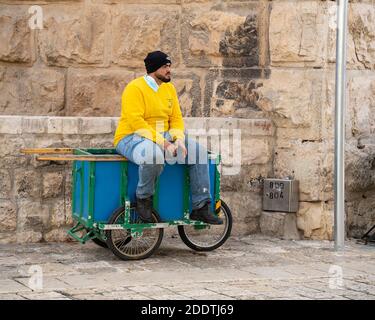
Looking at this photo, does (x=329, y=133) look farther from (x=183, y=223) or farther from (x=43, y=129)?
(x=43, y=129)

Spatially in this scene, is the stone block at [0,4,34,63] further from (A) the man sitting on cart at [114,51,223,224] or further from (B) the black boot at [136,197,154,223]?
(B) the black boot at [136,197,154,223]

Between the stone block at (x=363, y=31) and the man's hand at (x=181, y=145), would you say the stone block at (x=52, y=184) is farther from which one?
the stone block at (x=363, y=31)

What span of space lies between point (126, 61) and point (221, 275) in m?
3.11

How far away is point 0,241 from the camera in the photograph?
7598 millimetres

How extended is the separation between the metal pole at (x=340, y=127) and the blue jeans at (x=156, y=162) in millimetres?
1282

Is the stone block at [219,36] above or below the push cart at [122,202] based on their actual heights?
above

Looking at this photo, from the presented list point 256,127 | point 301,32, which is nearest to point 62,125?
point 256,127

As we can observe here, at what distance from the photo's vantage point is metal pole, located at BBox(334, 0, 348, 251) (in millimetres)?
7586

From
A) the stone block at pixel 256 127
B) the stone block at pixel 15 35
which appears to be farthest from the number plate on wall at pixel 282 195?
the stone block at pixel 15 35

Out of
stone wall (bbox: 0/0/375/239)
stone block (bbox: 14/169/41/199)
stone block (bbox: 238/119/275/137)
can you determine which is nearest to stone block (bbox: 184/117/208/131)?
stone block (bbox: 238/119/275/137)

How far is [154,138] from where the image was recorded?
6.92 metres

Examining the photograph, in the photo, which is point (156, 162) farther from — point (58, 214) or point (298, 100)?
point (298, 100)

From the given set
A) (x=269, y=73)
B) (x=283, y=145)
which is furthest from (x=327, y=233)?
(x=269, y=73)

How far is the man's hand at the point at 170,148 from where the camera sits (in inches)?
271
